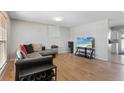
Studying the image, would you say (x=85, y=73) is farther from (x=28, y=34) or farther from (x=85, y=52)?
(x=28, y=34)

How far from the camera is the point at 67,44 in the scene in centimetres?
620

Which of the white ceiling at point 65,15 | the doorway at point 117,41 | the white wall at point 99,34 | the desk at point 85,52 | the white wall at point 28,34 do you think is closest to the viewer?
the white ceiling at point 65,15

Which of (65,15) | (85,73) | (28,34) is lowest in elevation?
(85,73)

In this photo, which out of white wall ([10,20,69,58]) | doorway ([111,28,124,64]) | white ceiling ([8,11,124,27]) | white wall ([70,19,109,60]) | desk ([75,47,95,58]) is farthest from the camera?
doorway ([111,28,124,64])

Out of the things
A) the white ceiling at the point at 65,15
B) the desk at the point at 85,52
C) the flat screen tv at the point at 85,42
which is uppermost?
the white ceiling at the point at 65,15

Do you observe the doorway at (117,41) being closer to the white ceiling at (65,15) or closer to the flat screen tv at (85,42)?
the flat screen tv at (85,42)

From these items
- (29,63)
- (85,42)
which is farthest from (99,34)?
(29,63)

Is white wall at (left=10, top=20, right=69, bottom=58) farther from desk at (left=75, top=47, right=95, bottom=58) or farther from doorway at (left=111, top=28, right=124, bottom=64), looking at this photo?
doorway at (left=111, top=28, right=124, bottom=64)

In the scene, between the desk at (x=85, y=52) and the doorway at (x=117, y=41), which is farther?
the doorway at (x=117, y=41)

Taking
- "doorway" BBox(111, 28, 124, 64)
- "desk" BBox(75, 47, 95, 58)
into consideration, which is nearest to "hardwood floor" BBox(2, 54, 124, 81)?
"desk" BBox(75, 47, 95, 58)

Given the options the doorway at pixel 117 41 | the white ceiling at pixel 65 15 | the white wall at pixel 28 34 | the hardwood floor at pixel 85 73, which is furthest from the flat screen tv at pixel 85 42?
the doorway at pixel 117 41

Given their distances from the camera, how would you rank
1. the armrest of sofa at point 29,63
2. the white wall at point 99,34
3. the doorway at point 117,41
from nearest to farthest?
1. the armrest of sofa at point 29,63
2. the white wall at point 99,34
3. the doorway at point 117,41
